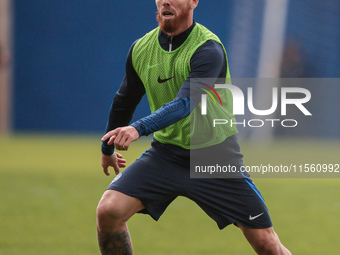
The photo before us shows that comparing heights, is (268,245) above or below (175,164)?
below

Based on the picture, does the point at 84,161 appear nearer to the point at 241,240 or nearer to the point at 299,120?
the point at 299,120

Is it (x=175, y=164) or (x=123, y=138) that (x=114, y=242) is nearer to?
(x=175, y=164)

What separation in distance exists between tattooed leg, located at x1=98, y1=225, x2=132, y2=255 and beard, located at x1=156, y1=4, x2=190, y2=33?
134 cm

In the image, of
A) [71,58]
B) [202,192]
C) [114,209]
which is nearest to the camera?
[114,209]

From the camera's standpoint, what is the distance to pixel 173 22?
440cm

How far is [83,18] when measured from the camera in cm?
1688

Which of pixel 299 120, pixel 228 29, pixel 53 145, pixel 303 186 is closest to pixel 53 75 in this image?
pixel 53 145

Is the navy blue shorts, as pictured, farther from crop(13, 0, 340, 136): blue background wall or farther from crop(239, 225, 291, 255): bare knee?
crop(13, 0, 340, 136): blue background wall

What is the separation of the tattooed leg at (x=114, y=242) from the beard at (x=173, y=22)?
1.34 m

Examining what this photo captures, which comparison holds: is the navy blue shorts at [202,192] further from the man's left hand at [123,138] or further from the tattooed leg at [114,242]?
the man's left hand at [123,138]

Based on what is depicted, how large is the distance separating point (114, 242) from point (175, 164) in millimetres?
655

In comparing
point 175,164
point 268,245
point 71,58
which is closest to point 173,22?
point 175,164

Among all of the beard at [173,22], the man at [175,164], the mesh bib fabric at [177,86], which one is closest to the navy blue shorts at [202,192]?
the man at [175,164]

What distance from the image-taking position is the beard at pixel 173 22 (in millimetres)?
4391
